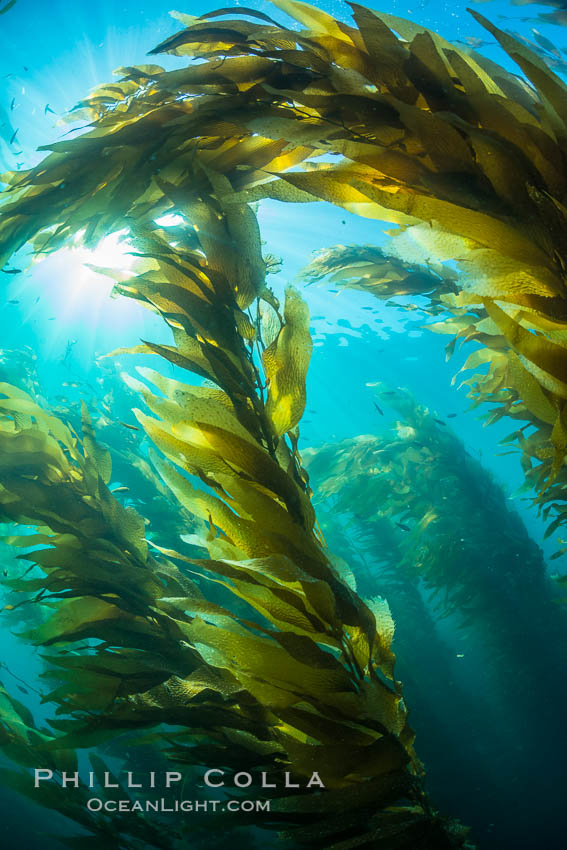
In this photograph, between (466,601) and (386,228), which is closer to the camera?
(386,228)

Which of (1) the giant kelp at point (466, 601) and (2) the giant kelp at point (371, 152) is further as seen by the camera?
(1) the giant kelp at point (466, 601)

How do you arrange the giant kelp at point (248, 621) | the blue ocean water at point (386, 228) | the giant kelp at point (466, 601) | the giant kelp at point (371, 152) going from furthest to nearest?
the giant kelp at point (466, 601)
the blue ocean water at point (386, 228)
the giant kelp at point (248, 621)
the giant kelp at point (371, 152)

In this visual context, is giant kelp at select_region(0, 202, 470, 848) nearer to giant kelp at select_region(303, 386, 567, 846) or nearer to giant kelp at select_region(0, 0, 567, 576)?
giant kelp at select_region(0, 0, 567, 576)

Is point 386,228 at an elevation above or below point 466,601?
above

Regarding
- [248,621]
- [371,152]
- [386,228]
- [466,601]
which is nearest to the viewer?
[371,152]

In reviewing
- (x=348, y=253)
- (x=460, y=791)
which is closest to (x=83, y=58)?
(x=348, y=253)

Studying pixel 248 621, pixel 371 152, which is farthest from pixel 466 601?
pixel 371 152

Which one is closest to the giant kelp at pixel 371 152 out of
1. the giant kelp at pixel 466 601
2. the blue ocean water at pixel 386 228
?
the blue ocean water at pixel 386 228

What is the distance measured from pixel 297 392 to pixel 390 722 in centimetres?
75

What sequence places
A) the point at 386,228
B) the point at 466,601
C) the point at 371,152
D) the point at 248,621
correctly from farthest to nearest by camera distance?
the point at 466,601
the point at 386,228
the point at 248,621
the point at 371,152

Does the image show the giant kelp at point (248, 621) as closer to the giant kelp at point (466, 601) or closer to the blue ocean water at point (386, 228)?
the blue ocean water at point (386, 228)

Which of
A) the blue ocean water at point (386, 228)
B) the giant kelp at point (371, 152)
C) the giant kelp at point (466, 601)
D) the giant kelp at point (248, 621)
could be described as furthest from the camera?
the giant kelp at point (466, 601)

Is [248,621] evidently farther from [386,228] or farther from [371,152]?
[386,228]

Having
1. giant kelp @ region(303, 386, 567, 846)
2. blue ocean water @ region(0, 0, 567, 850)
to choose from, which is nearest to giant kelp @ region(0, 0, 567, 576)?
blue ocean water @ region(0, 0, 567, 850)
